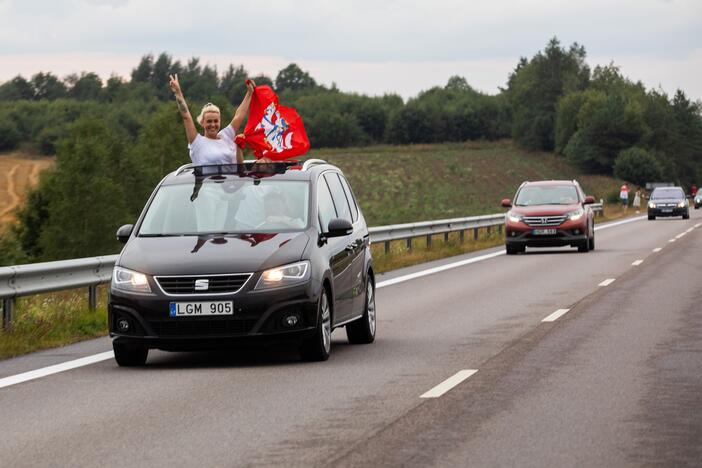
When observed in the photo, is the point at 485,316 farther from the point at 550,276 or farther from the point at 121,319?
the point at 550,276

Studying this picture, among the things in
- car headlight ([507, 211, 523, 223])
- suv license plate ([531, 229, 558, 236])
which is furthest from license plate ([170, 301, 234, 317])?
car headlight ([507, 211, 523, 223])

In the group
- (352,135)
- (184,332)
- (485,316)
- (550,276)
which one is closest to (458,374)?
(184,332)

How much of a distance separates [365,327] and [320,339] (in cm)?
169

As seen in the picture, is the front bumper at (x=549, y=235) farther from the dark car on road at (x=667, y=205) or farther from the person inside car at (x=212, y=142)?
the dark car on road at (x=667, y=205)

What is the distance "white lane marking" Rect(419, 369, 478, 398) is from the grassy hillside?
61.9 metres

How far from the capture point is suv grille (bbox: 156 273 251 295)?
1070 cm

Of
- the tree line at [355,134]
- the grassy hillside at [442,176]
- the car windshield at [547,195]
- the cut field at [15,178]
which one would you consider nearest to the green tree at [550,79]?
the tree line at [355,134]

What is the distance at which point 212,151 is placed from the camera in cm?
1321

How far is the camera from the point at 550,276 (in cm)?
2273

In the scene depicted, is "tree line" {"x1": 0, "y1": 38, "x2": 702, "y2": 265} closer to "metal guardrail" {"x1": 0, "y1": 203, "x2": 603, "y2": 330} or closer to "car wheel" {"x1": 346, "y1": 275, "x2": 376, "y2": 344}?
"metal guardrail" {"x1": 0, "y1": 203, "x2": 603, "y2": 330}

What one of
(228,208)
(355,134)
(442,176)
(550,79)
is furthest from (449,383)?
(550,79)

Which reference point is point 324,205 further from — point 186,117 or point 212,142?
point 186,117

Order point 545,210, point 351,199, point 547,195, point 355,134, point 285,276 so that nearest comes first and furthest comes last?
point 285,276 < point 351,199 < point 545,210 < point 547,195 < point 355,134

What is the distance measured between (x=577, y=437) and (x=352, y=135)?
18259 centimetres
